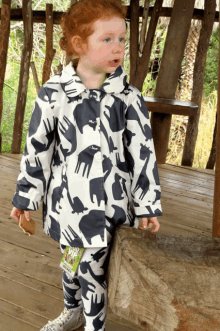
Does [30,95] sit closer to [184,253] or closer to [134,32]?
[134,32]

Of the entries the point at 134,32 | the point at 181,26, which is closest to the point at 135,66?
the point at 134,32

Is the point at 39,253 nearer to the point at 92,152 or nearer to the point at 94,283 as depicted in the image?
the point at 94,283

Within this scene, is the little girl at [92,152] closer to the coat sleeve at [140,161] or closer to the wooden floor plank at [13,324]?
the coat sleeve at [140,161]

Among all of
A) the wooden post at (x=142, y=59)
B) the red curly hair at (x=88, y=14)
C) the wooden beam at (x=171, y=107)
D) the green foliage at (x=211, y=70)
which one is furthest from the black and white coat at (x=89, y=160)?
the green foliage at (x=211, y=70)

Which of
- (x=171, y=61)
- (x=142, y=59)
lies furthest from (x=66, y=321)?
(x=142, y=59)

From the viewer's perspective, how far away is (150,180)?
1328 millimetres

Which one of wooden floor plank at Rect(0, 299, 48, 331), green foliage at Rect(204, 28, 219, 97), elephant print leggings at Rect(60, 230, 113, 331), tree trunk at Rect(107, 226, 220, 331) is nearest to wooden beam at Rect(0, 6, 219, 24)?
wooden floor plank at Rect(0, 299, 48, 331)

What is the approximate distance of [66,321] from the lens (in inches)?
60.7

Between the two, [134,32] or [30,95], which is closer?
[134,32]

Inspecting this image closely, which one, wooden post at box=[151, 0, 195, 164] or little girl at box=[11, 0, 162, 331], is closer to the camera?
little girl at box=[11, 0, 162, 331]

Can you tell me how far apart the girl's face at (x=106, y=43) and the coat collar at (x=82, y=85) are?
1.0 inches

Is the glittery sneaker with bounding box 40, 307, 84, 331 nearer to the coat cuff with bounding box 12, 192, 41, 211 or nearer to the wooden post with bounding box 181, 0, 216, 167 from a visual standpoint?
the coat cuff with bounding box 12, 192, 41, 211

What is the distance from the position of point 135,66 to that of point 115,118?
261cm

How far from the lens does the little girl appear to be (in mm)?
1262
